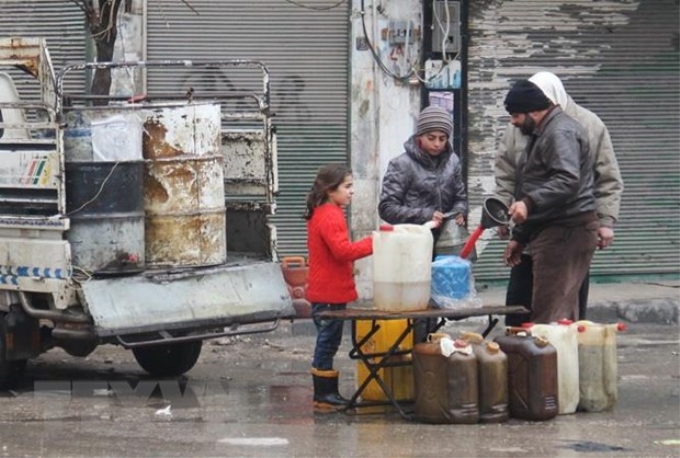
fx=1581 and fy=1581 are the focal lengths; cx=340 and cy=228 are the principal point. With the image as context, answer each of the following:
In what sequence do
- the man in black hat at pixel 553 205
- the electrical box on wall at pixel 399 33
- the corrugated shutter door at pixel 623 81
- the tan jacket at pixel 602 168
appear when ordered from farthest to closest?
the corrugated shutter door at pixel 623 81 → the electrical box on wall at pixel 399 33 → the tan jacket at pixel 602 168 → the man in black hat at pixel 553 205

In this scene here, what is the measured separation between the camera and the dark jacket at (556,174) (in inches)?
381

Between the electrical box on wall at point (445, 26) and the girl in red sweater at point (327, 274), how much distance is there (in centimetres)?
597

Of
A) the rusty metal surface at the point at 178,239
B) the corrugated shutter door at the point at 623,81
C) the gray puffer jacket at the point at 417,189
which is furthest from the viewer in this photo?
the corrugated shutter door at the point at 623,81

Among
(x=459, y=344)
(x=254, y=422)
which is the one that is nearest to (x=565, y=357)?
(x=459, y=344)

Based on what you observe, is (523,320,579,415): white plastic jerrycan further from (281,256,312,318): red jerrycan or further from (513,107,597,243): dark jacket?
(281,256,312,318): red jerrycan

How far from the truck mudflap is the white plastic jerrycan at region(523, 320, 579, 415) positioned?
199 cm

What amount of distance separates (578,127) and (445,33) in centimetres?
590

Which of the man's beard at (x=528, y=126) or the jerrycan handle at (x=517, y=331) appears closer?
the jerrycan handle at (x=517, y=331)

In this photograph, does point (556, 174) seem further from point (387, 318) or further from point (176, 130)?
point (176, 130)

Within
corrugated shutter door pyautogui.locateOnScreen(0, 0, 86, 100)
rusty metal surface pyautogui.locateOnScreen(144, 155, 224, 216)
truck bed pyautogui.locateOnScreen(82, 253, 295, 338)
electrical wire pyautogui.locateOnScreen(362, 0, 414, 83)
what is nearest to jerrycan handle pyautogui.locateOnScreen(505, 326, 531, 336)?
truck bed pyautogui.locateOnScreen(82, 253, 295, 338)

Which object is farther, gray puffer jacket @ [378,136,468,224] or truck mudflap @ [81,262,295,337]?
gray puffer jacket @ [378,136,468,224]

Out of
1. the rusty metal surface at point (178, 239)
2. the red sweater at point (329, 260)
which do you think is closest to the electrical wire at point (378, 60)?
the rusty metal surface at point (178, 239)

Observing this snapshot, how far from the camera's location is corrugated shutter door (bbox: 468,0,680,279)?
1588 cm

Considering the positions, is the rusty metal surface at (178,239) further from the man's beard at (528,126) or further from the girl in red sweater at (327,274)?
the man's beard at (528,126)
